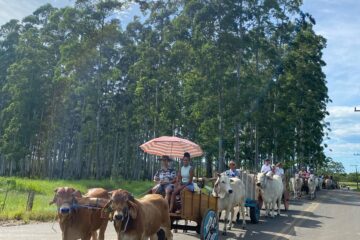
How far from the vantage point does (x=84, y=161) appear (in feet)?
205

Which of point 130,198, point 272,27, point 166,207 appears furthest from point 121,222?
point 272,27


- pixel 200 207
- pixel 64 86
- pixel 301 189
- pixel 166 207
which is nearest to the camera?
pixel 166 207

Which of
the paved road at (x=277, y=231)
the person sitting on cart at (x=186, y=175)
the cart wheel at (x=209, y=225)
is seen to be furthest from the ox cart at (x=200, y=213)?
the paved road at (x=277, y=231)

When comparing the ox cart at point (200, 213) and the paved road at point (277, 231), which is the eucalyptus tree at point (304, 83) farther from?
the ox cart at point (200, 213)

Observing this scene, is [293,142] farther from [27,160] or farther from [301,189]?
[27,160]

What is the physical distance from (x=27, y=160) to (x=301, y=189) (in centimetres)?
3931

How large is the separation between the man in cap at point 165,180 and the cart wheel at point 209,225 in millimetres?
1032

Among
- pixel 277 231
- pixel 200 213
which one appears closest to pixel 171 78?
pixel 277 231

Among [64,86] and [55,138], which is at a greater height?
[64,86]

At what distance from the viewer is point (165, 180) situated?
11492 mm

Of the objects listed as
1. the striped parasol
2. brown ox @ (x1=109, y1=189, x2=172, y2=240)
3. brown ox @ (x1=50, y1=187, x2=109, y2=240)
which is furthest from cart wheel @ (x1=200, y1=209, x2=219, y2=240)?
brown ox @ (x1=50, y1=187, x2=109, y2=240)

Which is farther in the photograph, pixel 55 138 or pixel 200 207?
pixel 55 138

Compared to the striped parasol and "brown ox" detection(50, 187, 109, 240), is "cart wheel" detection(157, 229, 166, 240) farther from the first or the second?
the striped parasol

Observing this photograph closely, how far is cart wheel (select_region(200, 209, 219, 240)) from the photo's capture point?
10281 millimetres
